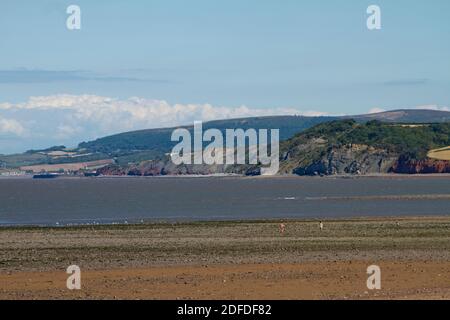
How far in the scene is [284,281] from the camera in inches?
1463

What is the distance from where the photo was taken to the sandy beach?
113 ft

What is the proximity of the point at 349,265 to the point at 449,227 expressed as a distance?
2730 cm

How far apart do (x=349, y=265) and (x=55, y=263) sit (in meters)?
14.1

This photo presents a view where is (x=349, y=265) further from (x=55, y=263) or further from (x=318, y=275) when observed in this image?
(x=55, y=263)

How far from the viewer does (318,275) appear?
38.7m

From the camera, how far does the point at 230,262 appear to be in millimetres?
44781

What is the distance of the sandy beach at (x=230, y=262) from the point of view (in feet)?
113

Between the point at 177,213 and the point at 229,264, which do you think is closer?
the point at 229,264

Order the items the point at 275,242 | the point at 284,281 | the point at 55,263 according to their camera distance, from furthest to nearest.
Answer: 1. the point at 275,242
2. the point at 55,263
3. the point at 284,281
